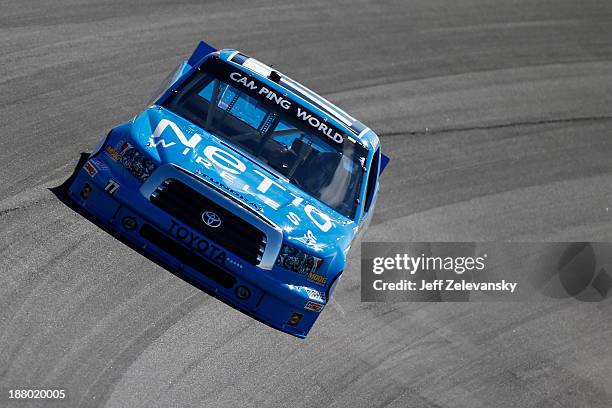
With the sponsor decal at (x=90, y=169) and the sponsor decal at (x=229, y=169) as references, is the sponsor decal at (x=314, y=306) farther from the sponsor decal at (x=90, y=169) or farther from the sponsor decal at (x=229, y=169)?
the sponsor decal at (x=90, y=169)

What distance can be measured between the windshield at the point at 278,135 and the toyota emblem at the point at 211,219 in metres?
0.92

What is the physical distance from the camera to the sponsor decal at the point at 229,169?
8617 millimetres

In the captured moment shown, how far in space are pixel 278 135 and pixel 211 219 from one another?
4.24ft

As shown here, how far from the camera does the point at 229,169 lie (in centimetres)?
873

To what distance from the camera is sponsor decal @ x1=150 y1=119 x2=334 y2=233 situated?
8617mm

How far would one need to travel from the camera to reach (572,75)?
591 inches

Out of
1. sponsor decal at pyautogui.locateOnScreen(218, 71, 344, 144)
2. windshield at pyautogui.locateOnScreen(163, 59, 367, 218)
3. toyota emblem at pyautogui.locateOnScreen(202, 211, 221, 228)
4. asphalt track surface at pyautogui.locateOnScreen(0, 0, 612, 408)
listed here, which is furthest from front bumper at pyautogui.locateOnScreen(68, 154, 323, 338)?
sponsor decal at pyautogui.locateOnScreen(218, 71, 344, 144)

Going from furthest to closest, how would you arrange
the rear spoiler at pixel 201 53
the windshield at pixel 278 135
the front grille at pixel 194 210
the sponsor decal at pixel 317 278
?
the rear spoiler at pixel 201 53 < the windshield at pixel 278 135 < the sponsor decal at pixel 317 278 < the front grille at pixel 194 210

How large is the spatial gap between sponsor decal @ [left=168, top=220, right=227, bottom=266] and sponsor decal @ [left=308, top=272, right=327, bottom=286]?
78 cm
